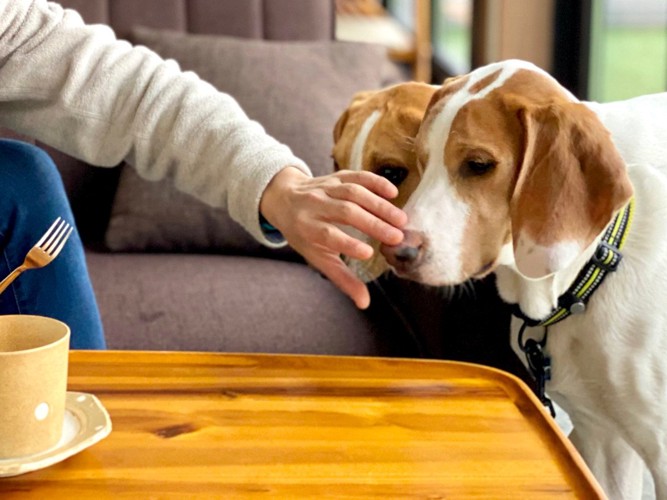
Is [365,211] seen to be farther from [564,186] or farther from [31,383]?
[31,383]

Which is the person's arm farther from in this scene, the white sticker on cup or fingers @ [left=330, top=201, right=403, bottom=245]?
the white sticker on cup

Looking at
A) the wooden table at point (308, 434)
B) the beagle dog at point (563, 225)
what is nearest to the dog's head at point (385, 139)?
the beagle dog at point (563, 225)

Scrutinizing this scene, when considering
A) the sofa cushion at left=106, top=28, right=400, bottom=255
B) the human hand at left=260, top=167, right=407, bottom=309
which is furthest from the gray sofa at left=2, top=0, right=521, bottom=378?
the human hand at left=260, top=167, right=407, bottom=309

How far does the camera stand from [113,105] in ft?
4.04

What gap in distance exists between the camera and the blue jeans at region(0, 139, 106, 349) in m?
1.25

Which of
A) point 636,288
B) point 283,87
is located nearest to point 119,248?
point 283,87

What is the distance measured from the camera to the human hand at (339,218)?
0.93 meters

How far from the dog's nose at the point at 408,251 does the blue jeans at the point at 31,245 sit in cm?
47

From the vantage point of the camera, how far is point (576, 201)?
1.04 meters

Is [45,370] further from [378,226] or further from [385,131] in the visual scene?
[385,131]

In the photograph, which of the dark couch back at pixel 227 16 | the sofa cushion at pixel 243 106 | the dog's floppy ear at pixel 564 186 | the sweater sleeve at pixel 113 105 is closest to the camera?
the dog's floppy ear at pixel 564 186

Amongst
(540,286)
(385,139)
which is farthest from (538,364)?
(385,139)

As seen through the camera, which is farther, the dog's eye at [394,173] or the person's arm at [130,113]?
the dog's eye at [394,173]

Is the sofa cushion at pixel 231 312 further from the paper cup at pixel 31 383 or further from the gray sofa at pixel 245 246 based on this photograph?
the paper cup at pixel 31 383
